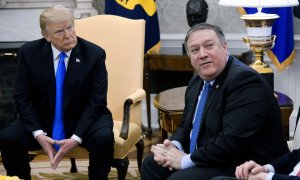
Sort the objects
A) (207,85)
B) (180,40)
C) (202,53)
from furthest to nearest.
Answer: (180,40) < (207,85) < (202,53)

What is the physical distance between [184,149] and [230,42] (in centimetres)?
241

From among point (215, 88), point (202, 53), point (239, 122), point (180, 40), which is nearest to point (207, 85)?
point (215, 88)

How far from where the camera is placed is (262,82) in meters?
2.69

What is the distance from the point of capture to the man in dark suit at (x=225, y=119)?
2666 mm

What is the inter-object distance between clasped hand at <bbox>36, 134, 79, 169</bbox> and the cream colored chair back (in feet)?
1.87

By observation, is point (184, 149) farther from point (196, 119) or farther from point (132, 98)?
point (132, 98)

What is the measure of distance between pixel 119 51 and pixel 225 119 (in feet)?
4.90

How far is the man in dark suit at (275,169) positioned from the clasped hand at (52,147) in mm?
1221

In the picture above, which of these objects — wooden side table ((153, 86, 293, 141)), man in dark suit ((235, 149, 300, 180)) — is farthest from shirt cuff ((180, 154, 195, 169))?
wooden side table ((153, 86, 293, 141))

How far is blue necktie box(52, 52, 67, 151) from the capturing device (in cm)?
359

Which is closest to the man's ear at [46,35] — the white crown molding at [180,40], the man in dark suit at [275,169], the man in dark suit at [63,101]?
the man in dark suit at [63,101]

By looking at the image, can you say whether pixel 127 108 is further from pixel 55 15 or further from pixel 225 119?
pixel 225 119

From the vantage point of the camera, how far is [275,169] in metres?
2.63

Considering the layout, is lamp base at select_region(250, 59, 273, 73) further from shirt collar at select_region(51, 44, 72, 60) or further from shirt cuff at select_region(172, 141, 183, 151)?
shirt collar at select_region(51, 44, 72, 60)
